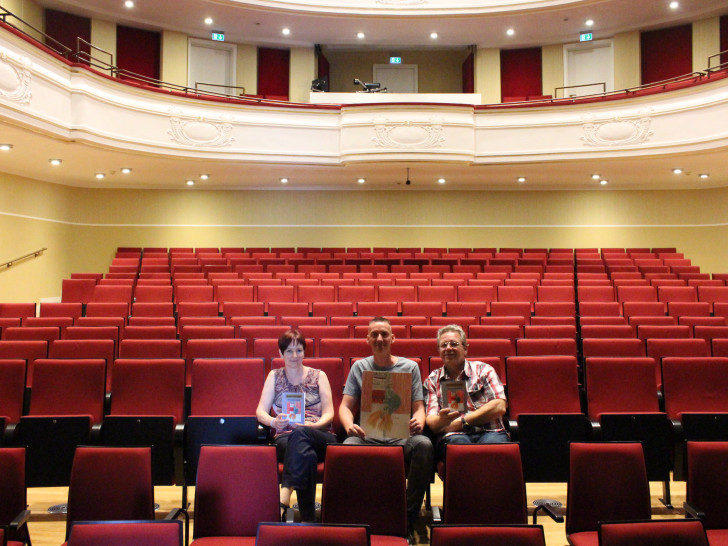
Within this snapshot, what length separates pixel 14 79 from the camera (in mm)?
5605

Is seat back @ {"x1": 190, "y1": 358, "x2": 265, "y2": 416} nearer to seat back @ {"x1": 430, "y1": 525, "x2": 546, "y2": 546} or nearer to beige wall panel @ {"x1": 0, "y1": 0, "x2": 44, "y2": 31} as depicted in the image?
seat back @ {"x1": 430, "y1": 525, "x2": 546, "y2": 546}

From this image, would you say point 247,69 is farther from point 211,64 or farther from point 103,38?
point 103,38

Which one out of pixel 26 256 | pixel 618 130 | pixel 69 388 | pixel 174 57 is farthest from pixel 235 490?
pixel 174 57

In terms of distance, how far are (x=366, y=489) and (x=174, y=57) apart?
896 centimetres

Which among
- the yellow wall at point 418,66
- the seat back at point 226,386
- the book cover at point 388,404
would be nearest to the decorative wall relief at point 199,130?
the yellow wall at point 418,66

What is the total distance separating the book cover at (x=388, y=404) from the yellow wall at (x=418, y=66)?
8906mm

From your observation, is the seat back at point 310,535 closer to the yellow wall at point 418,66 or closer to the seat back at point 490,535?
the seat back at point 490,535

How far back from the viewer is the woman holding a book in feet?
7.65

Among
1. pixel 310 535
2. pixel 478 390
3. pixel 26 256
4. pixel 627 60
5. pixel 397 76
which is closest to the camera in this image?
pixel 310 535

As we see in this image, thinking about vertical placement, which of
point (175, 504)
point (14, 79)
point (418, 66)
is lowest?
point (175, 504)

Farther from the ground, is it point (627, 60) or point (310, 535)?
point (627, 60)

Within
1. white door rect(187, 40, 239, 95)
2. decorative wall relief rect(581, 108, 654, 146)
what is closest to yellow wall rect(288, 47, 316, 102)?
white door rect(187, 40, 239, 95)

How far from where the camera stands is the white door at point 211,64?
9625mm

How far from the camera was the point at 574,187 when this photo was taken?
373 inches
